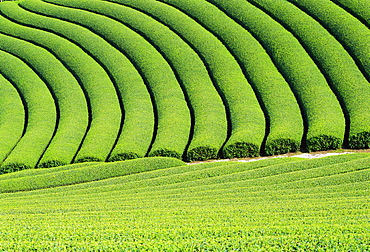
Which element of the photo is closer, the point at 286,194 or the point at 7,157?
the point at 286,194

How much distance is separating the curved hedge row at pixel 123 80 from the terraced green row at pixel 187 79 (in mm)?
103

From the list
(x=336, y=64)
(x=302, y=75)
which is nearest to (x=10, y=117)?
(x=302, y=75)

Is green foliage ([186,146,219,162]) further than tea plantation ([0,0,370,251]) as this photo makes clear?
Yes

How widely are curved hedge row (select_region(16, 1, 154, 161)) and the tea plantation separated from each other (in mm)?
132

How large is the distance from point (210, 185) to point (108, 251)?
11014mm

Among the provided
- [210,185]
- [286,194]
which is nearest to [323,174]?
[286,194]

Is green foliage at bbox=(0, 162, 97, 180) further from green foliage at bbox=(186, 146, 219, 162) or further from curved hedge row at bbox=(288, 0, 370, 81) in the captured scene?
curved hedge row at bbox=(288, 0, 370, 81)

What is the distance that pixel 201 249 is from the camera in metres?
10.2

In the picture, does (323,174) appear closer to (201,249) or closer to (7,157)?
(201,249)

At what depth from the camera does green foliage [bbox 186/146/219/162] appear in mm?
27891

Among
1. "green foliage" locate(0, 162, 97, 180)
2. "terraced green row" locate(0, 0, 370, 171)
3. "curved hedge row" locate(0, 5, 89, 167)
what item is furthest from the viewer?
"curved hedge row" locate(0, 5, 89, 167)

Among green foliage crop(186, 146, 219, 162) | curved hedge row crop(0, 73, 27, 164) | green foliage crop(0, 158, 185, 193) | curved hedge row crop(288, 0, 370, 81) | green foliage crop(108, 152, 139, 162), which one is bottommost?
green foliage crop(0, 158, 185, 193)

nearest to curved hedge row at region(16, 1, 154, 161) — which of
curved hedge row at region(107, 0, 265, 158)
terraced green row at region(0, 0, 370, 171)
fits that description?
terraced green row at region(0, 0, 370, 171)

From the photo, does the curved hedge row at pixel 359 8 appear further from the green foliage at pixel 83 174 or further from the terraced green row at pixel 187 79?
the green foliage at pixel 83 174
